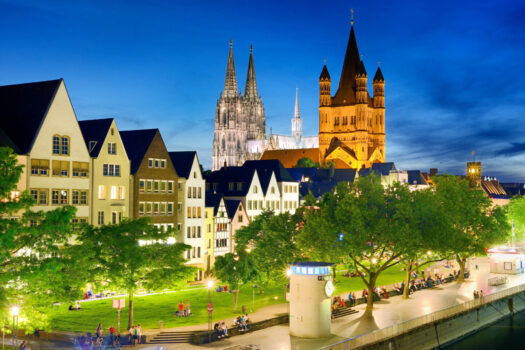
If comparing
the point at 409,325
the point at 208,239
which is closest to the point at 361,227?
the point at 409,325

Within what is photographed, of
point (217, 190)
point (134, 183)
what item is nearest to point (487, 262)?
point (217, 190)

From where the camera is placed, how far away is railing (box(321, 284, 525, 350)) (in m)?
44.7

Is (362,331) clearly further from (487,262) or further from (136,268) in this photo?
(487,262)

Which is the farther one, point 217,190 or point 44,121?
point 217,190

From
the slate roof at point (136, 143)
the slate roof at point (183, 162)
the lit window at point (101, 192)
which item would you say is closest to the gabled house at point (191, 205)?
the slate roof at point (183, 162)

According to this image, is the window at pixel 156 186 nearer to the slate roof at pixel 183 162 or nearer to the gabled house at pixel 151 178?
the gabled house at pixel 151 178

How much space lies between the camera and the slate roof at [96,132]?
237 ft

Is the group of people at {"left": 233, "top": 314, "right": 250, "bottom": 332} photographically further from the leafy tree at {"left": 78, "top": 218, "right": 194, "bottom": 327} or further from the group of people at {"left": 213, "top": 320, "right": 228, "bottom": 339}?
the leafy tree at {"left": 78, "top": 218, "right": 194, "bottom": 327}

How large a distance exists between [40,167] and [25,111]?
6.00m

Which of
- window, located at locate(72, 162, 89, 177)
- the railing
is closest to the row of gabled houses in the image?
window, located at locate(72, 162, 89, 177)

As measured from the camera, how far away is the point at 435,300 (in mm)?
71438

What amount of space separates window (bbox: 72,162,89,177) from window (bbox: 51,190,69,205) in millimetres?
2248

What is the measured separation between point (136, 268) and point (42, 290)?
46.9 feet

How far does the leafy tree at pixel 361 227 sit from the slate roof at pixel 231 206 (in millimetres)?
35015
